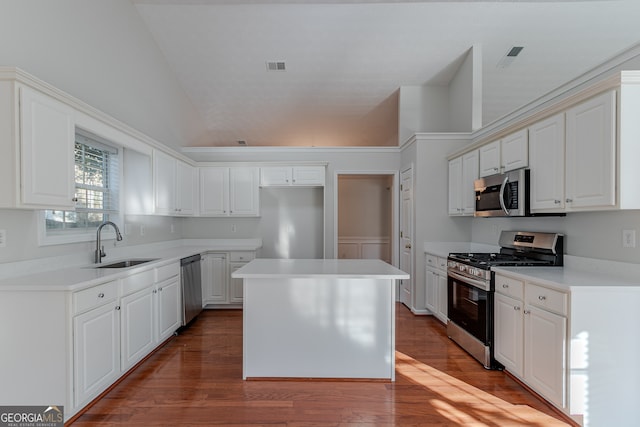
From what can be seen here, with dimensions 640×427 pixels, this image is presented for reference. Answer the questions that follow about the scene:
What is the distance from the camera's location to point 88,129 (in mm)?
2430

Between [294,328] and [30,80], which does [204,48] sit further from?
[294,328]

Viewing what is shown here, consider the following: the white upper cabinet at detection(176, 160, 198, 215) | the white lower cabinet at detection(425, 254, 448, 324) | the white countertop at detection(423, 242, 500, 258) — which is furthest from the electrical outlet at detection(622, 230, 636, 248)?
the white upper cabinet at detection(176, 160, 198, 215)

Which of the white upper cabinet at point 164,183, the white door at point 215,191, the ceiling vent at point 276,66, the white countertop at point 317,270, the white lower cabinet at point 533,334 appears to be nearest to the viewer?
the white lower cabinet at point 533,334

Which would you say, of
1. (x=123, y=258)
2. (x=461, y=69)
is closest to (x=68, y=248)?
(x=123, y=258)

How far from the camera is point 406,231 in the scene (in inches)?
185

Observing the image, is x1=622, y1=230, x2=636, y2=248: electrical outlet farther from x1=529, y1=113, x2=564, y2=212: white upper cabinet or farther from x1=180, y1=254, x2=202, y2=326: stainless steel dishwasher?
x1=180, y1=254, x2=202, y2=326: stainless steel dishwasher

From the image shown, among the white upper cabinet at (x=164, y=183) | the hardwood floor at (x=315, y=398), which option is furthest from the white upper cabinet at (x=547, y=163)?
the white upper cabinet at (x=164, y=183)

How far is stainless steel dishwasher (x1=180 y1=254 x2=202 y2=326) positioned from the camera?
3.68 m

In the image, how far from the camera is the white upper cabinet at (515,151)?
2.75 m

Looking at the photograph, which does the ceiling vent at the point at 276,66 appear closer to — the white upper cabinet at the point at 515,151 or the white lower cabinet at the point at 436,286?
the white upper cabinet at the point at 515,151

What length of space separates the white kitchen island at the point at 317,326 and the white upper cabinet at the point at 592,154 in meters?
1.40

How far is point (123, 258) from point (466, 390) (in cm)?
349

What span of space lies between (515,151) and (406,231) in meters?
2.07

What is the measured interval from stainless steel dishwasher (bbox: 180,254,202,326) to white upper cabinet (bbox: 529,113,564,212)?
3.69 metres
